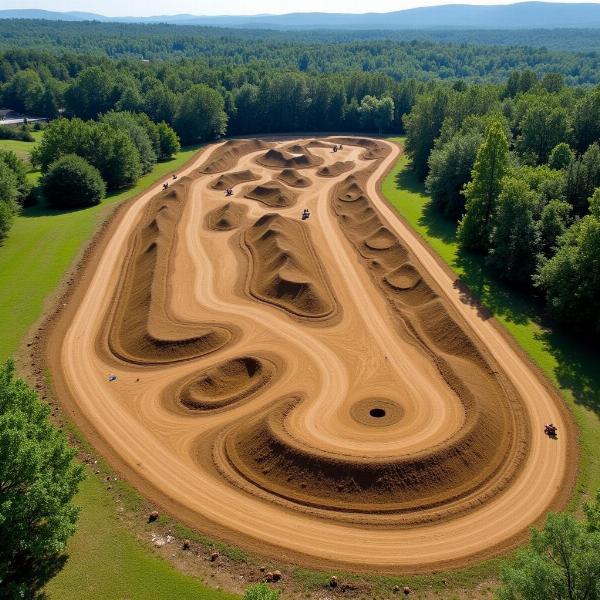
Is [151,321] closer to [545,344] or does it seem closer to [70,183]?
[545,344]

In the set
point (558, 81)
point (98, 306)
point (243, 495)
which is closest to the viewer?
point (243, 495)

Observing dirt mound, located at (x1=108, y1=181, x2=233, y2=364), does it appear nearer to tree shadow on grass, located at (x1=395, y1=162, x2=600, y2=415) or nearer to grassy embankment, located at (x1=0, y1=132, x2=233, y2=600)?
grassy embankment, located at (x1=0, y1=132, x2=233, y2=600)

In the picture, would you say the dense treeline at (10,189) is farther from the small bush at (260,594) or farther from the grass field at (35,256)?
the small bush at (260,594)

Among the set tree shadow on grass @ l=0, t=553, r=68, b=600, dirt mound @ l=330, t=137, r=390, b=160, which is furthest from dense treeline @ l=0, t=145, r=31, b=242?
dirt mound @ l=330, t=137, r=390, b=160

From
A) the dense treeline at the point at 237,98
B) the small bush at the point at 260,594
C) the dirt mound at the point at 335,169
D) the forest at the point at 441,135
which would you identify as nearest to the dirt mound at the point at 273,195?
the dirt mound at the point at 335,169

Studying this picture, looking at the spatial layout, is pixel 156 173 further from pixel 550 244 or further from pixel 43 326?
pixel 550 244

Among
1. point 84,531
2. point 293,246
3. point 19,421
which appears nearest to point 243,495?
point 84,531

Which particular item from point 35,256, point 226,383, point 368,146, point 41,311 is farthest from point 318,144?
point 226,383
